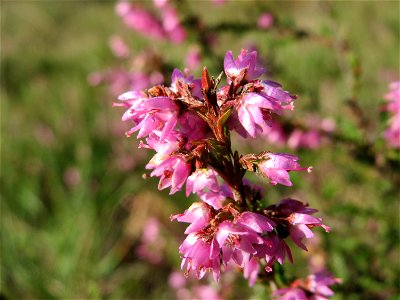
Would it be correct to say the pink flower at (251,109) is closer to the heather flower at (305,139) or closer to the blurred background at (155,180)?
the blurred background at (155,180)

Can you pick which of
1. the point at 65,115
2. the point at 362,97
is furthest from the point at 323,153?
the point at 65,115

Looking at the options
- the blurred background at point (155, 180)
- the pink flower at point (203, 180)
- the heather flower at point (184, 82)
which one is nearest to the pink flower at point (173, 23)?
the blurred background at point (155, 180)

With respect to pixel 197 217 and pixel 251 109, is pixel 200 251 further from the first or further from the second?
pixel 251 109

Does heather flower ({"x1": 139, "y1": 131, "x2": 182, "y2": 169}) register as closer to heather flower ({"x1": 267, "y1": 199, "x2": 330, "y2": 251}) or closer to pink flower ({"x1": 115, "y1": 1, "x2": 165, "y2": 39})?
heather flower ({"x1": 267, "y1": 199, "x2": 330, "y2": 251})

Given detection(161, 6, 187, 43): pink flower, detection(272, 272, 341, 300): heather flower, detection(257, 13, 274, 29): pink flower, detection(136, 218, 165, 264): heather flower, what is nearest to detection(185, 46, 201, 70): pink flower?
detection(161, 6, 187, 43): pink flower

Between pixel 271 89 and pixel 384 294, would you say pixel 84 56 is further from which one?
pixel 271 89
